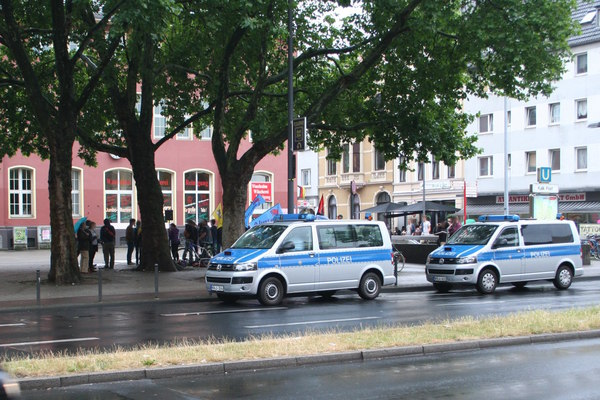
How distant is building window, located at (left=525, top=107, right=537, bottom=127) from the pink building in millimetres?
17277

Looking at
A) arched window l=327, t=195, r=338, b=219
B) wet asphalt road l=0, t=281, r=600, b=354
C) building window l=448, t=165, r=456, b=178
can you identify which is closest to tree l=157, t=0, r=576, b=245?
wet asphalt road l=0, t=281, r=600, b=354

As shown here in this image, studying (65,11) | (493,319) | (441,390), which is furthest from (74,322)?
(65,11)

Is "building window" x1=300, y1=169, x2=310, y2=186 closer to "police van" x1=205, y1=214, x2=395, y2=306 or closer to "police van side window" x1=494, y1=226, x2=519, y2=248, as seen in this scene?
"police van side window" x1=494, y1=226, x2=519, y2=248

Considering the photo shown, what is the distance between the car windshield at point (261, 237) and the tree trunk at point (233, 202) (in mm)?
4198

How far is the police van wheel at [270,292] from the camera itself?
658 inches

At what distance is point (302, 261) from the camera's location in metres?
17.2

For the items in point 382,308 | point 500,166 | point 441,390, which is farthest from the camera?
point 500,166

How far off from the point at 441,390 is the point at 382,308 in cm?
834

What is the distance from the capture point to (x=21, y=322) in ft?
47.1

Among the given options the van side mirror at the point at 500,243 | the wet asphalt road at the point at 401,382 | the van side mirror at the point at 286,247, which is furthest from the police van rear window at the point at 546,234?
the wet asphalt road at the point at 401,382

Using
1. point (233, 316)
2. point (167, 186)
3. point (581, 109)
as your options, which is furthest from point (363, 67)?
point (167, 186)

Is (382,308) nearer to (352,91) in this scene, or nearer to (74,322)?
(74,322)

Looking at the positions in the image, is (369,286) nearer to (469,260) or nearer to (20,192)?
(469,260)

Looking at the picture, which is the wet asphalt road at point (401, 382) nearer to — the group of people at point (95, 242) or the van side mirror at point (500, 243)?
the van side mirror at point (500, 243)
